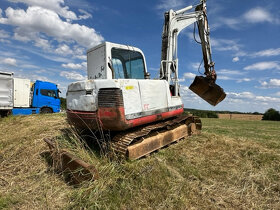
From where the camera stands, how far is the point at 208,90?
6508 millimetres

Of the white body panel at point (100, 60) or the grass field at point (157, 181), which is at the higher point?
the white body panel at point (100, 60)

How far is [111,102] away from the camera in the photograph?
3.73 m

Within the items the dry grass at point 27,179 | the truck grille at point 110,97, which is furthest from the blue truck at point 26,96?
the truck grille at point 110,97

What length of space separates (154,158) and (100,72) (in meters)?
2.34

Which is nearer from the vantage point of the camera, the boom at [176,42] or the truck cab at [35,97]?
the boom at [176,42]

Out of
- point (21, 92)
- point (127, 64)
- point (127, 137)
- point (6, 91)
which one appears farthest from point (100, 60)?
point (21, 92)

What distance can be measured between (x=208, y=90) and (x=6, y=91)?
1321 centimetres

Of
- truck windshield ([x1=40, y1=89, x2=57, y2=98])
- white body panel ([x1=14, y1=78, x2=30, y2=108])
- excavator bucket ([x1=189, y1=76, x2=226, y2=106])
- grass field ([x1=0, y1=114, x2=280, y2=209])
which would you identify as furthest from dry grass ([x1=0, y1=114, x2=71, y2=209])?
truck windshield ([x1=40, y1=89, x2=57, y2=98])

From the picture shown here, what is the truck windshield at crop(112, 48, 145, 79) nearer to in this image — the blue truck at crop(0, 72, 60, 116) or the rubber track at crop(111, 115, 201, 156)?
the rubber track at crop(111, 115, 201, 156)

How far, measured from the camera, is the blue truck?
1312 cm

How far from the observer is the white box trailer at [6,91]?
1293 centimetres

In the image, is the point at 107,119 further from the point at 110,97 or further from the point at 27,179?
the point at 27,179

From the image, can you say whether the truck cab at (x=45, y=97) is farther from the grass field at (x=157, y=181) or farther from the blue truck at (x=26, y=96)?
the grass field at (x=157, y=181)

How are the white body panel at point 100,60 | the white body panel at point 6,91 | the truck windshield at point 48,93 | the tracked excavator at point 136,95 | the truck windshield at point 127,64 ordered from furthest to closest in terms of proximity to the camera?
the truck windshield at point 48,93, the white body panel at point 6,91, the truck windshield at point 127,64, the white body panel at point 100,60, the tracked excavator at point 136,95
